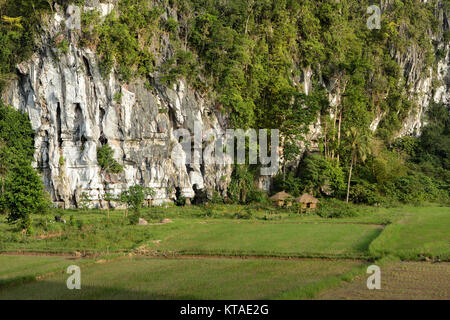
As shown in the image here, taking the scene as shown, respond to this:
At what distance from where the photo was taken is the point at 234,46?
1587 inches

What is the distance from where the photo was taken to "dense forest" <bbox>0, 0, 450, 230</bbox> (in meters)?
35.0

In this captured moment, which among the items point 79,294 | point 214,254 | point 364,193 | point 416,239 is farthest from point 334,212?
point 79,294

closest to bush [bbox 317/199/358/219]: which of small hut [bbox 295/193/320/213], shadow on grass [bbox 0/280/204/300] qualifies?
small hut [bbox 295/193/320/213]

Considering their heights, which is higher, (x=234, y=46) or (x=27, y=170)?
(x=234, y=46)

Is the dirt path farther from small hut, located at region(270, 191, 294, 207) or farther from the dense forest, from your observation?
the dense forest

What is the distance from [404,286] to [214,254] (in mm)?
7593

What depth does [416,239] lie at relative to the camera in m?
20.4

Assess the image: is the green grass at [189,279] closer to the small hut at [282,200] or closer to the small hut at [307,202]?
the small hut at [307,202]

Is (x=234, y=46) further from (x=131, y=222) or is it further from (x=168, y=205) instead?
(x=131, y=222)

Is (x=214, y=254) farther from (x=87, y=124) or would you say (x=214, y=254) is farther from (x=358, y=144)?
(x=358, y=144)

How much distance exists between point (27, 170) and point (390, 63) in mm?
41597

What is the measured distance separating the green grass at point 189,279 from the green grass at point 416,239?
A: 2.46 m
